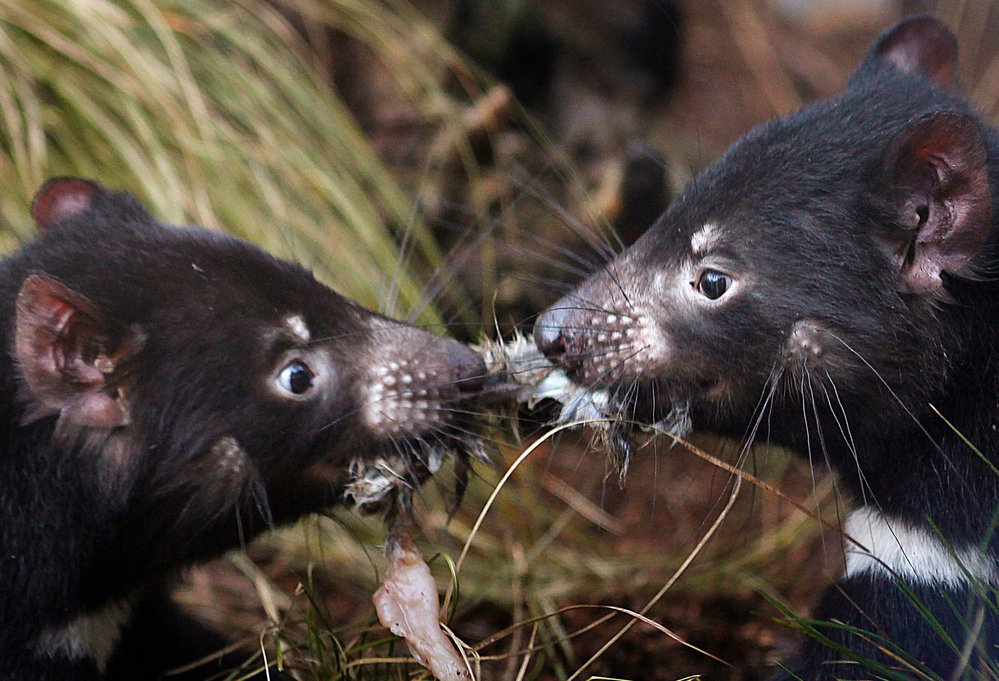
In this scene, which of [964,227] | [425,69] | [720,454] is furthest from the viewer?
[425,69]

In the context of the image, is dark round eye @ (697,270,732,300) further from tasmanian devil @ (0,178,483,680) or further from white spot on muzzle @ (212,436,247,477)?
white spot on muzzle @ (212,436,247,477)

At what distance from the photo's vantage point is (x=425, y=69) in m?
3.99

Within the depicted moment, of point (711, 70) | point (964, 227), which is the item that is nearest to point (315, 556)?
point (964, 227)

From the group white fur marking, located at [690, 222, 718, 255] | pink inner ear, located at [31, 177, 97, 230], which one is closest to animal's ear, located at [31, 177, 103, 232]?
pink inner ear, located at [31, 177, 97, 230]

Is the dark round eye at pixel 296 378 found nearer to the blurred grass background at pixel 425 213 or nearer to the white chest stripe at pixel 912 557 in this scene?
the blurred grass background at pixel 425 213

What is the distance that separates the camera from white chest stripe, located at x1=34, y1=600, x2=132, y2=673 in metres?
2.06

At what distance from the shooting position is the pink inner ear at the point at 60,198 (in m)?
2.32

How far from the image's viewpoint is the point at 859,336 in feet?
6.48

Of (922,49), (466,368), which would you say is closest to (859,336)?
(466,368)

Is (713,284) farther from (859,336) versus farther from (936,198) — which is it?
(936,198)

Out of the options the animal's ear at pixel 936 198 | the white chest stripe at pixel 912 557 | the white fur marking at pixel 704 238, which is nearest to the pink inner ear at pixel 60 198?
the white fur marking at pixel 704 238

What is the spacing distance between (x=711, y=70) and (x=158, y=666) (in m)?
4.20

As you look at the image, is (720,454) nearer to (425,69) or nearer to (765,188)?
(765,188)

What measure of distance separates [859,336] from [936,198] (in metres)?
0.26
